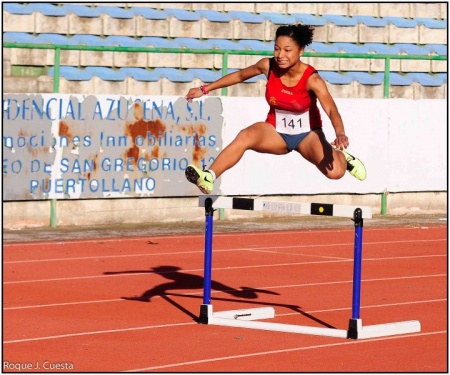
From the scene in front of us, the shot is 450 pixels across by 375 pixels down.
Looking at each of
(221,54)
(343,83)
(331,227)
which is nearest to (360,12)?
(343,83)

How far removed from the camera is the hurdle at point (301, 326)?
31.9 ft

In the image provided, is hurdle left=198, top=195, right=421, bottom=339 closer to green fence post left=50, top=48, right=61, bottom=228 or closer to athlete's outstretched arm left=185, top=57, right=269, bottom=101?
athlete's outstretched arm left=185, top=57, right=269, bottom=101

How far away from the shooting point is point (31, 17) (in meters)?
19.5

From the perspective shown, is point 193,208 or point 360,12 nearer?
point 193,208

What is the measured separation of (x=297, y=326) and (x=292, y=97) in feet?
5.89

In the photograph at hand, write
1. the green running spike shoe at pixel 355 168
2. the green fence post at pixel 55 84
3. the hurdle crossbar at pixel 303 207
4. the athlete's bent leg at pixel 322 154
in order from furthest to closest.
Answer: the green fence post at pixel 55 84, the green running spike shoe at pixel 355 168, the athlete's bent leg at pixel 322 154, the hurdle crossbar at pixel 303 207

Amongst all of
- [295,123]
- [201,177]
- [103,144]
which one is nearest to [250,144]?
[295,123]

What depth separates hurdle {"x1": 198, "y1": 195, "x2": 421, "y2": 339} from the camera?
31.9ft

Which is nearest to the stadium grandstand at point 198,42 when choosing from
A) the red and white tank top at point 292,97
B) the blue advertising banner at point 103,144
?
the blue advertising banner at point 103,144

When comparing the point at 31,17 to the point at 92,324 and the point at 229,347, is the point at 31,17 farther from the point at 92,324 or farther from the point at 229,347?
the point at 229,347

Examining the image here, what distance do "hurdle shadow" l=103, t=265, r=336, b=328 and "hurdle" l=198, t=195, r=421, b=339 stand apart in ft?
1.19

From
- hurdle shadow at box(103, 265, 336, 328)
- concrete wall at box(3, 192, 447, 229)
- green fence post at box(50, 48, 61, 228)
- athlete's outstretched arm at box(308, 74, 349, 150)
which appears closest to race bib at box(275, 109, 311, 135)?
athlete's outstretched arm at box(308, 74, 349, 150)

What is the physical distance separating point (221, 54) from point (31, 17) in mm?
2977

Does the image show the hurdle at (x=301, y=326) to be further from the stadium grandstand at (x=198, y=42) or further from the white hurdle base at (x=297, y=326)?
the stadium grandstand at (x=198, y=42)
